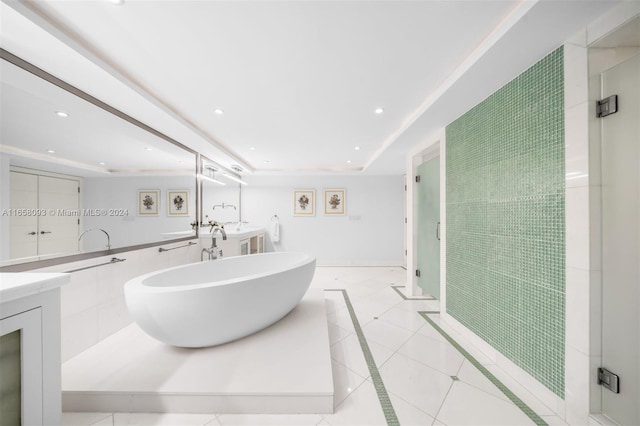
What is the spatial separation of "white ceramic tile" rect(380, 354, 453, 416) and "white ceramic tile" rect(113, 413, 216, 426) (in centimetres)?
117

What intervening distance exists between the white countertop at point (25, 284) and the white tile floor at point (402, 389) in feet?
3.36

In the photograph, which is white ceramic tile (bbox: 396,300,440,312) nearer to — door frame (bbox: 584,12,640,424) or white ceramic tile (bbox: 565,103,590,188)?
door frame (bbox: 584,12,640,424)

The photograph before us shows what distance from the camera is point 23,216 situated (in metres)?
1.40

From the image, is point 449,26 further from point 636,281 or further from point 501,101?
point 636,281

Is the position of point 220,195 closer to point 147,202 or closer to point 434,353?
point 147,202

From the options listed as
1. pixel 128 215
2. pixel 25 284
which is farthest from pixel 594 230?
pixel 128 215

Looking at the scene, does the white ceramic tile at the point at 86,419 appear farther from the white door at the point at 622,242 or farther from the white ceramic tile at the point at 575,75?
the white ceramic tile at the point at 575,75

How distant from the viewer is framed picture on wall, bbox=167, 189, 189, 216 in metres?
2.89

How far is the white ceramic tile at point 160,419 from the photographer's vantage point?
1234mm

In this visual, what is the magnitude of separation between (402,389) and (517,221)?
1411 mm

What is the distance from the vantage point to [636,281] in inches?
41.3

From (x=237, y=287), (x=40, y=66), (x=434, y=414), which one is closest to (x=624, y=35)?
(x=434, y=414)

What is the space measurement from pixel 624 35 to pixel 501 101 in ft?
1.96

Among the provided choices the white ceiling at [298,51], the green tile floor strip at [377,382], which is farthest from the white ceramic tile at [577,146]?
the green tile floor strip at [377,382]
